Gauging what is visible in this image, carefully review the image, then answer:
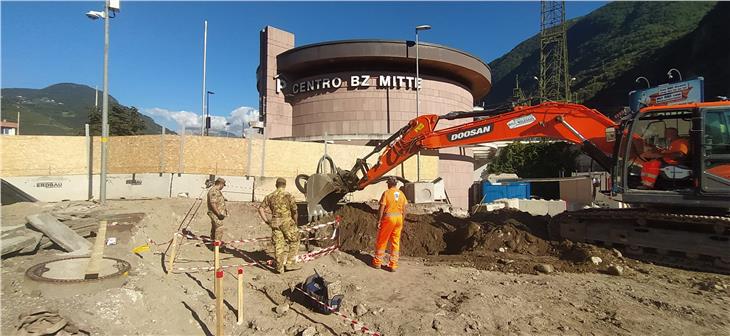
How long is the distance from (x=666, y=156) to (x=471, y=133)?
141 inches

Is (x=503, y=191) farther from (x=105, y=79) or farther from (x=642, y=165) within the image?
(x=105, y=79)

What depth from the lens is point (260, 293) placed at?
629 cm

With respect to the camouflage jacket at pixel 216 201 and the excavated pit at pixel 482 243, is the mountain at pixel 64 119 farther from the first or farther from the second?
the excavated pit at pixel 482 243

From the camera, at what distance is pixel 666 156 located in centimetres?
759

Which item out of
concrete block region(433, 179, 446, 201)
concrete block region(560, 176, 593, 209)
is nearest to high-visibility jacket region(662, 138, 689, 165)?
concrete block region(433, 179, 446, 201)

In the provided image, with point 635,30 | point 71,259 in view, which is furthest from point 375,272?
point 635,30

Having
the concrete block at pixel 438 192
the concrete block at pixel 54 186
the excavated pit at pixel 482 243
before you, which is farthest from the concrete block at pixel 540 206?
the concrete block at pixel 54 186

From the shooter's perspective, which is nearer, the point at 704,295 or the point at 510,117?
the point at 704,295

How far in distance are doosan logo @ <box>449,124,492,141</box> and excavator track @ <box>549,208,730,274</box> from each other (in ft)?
8.78

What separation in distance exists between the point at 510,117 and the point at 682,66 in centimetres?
6753

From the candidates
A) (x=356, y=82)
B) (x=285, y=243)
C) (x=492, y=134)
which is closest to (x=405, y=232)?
(x=492, y=134)

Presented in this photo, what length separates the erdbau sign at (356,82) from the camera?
22500mm

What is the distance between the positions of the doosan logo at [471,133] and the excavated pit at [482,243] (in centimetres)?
205

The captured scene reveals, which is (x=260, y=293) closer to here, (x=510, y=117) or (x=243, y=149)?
(x=510, y=117)
